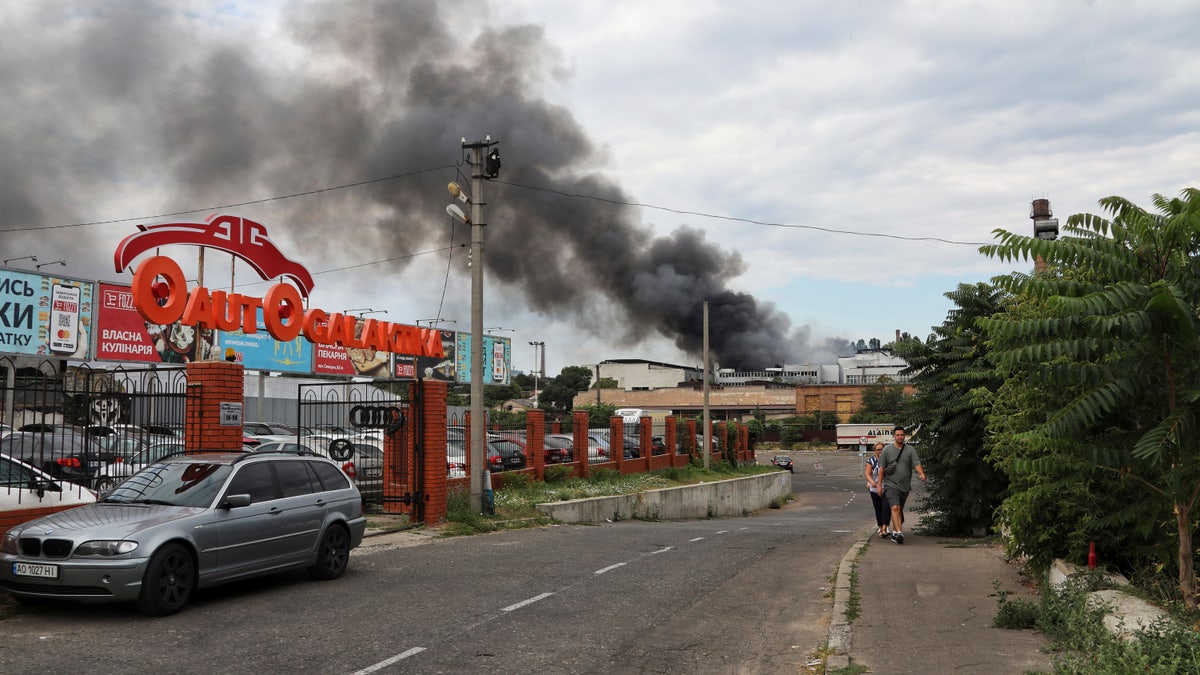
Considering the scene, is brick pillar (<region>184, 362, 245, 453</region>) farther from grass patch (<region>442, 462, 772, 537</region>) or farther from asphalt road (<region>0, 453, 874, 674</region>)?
grass patch (<region>442, 462, 772, 537</region>)

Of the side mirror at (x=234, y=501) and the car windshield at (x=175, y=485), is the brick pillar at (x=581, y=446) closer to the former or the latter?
the car windshield at (x=175, y=485)

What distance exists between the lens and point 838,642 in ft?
24.7

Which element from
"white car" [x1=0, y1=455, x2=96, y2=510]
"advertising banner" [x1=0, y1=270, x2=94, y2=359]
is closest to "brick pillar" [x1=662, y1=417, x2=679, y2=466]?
"advertising banner" [x1=0, y1=270, x2=94, y2=359]

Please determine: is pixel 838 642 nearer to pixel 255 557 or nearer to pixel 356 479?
pixel 255 557

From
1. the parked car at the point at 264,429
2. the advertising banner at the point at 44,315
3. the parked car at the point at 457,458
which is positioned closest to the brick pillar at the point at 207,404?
the parked car at the point at 457,458

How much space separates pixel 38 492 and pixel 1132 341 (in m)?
10.8

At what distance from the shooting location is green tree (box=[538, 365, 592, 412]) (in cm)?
10638

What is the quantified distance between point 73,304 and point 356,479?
2124 cm

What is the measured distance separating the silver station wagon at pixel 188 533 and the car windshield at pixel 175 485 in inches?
0.5

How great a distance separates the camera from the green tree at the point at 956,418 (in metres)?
15.1

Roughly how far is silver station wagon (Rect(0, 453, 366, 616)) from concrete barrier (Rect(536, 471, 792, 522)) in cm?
927

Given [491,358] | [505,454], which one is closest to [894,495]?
[505,454]

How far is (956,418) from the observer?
50.3 ft

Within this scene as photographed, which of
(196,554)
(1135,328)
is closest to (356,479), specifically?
(196,554)
